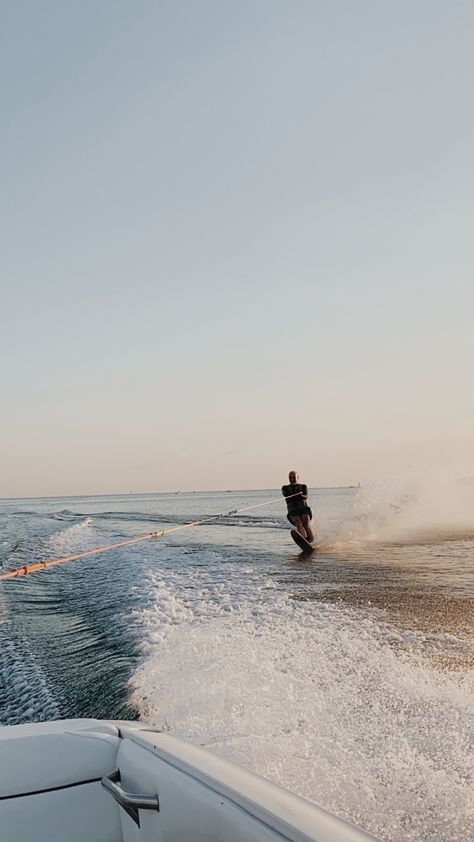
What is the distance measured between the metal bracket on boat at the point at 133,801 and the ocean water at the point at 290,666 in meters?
1.32

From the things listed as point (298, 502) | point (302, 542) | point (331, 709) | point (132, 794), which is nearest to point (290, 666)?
point (331, 709)

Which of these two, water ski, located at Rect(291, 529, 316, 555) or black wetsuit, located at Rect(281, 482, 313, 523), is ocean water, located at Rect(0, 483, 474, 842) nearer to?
water ski, located at Rect(291, 529, 316, 555)

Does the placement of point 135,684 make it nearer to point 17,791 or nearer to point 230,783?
point 17,791

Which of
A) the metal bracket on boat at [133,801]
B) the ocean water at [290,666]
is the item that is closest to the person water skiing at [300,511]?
the ocean water at [290,666]

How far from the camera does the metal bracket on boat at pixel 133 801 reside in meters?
2.11

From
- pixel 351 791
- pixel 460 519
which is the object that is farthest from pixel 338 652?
pixel 460 519

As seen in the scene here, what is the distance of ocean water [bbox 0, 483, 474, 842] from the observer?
327 cm

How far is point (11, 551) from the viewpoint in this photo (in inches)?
662

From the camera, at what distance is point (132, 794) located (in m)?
2.20

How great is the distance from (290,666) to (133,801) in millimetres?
3428

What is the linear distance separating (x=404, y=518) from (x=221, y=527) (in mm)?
7443

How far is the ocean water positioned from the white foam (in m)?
0.01

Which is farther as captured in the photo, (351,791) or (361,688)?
(361,688)

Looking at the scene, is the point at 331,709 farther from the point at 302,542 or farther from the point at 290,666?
the point at 302,542
